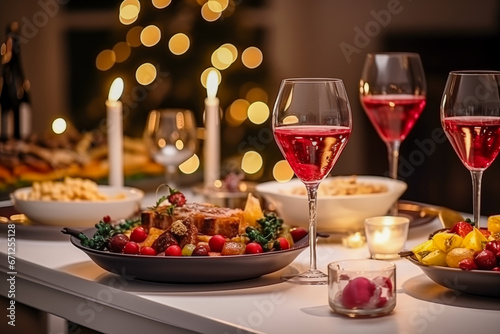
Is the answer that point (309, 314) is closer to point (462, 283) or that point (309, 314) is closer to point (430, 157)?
point (462, 283)

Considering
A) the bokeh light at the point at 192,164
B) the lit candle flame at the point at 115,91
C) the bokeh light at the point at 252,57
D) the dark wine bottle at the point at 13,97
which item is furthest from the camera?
the bokeh light at the point at 252,57

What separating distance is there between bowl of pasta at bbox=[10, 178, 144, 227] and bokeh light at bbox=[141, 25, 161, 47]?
2.33m

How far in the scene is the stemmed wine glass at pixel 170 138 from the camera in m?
2.22

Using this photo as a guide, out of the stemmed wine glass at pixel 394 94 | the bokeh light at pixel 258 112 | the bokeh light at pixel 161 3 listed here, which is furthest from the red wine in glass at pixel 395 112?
the bokeh light at pixel 161 3

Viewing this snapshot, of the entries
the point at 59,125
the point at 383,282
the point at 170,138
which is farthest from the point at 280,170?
the point at 383,282

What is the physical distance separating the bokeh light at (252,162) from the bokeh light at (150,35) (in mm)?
636

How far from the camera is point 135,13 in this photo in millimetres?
4207

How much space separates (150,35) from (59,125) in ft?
1.87

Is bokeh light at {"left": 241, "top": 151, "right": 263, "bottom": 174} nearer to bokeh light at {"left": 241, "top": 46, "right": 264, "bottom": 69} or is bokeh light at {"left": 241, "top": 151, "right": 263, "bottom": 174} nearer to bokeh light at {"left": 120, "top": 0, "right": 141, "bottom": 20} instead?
bokeh light at {"left": 241, "top": 46, "right": 264, "bottom": 69}

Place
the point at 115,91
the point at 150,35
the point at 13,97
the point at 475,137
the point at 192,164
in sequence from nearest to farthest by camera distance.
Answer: the point at 475,137
the point at 115,91
the point at 13,97
the point at 192,164
the point at 150,35

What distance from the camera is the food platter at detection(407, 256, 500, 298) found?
4.05 feet

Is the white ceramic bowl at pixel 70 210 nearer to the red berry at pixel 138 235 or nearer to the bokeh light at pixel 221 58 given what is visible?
the red berry at pixel 138 235

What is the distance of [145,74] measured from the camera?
13.9ft

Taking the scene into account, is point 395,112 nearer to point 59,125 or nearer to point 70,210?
point 70,210
